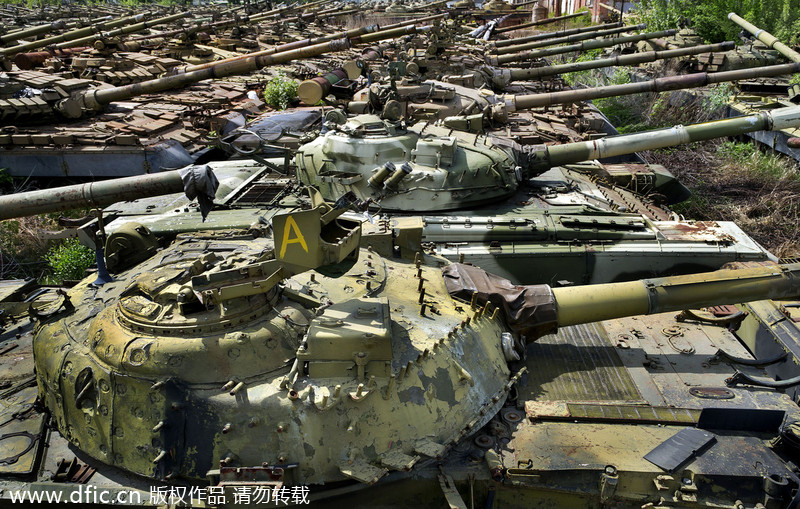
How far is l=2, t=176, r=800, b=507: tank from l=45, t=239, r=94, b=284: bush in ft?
22.4

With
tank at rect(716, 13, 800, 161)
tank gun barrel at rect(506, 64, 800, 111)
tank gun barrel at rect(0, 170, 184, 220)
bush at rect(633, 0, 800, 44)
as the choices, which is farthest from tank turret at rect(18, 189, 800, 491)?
bush at rect(633, 0, 800, 44)

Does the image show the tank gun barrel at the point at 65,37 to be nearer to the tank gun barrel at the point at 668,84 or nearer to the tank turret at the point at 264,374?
the tank gun barrel at the point at 668,84

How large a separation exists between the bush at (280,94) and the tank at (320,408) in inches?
662

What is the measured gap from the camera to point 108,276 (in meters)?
7.51

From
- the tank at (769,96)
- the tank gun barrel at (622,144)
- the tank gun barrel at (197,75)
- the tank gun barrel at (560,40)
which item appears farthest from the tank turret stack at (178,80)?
the tank at (769,96)

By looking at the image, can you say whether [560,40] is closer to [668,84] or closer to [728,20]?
[728,20]

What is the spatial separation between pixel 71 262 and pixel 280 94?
37.2 feet

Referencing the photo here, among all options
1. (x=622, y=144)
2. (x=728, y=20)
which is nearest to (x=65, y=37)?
(x=622, y=144)

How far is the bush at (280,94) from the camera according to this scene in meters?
23.0

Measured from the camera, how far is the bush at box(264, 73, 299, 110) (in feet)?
75.6

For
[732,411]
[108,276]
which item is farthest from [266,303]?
[732,411]

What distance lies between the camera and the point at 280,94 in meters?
23.0

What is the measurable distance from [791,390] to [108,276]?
8.09 metres

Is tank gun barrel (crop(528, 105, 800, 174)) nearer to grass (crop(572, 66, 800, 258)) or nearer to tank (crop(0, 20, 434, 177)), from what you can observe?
grass (crop(572, 66, 800, 258))
